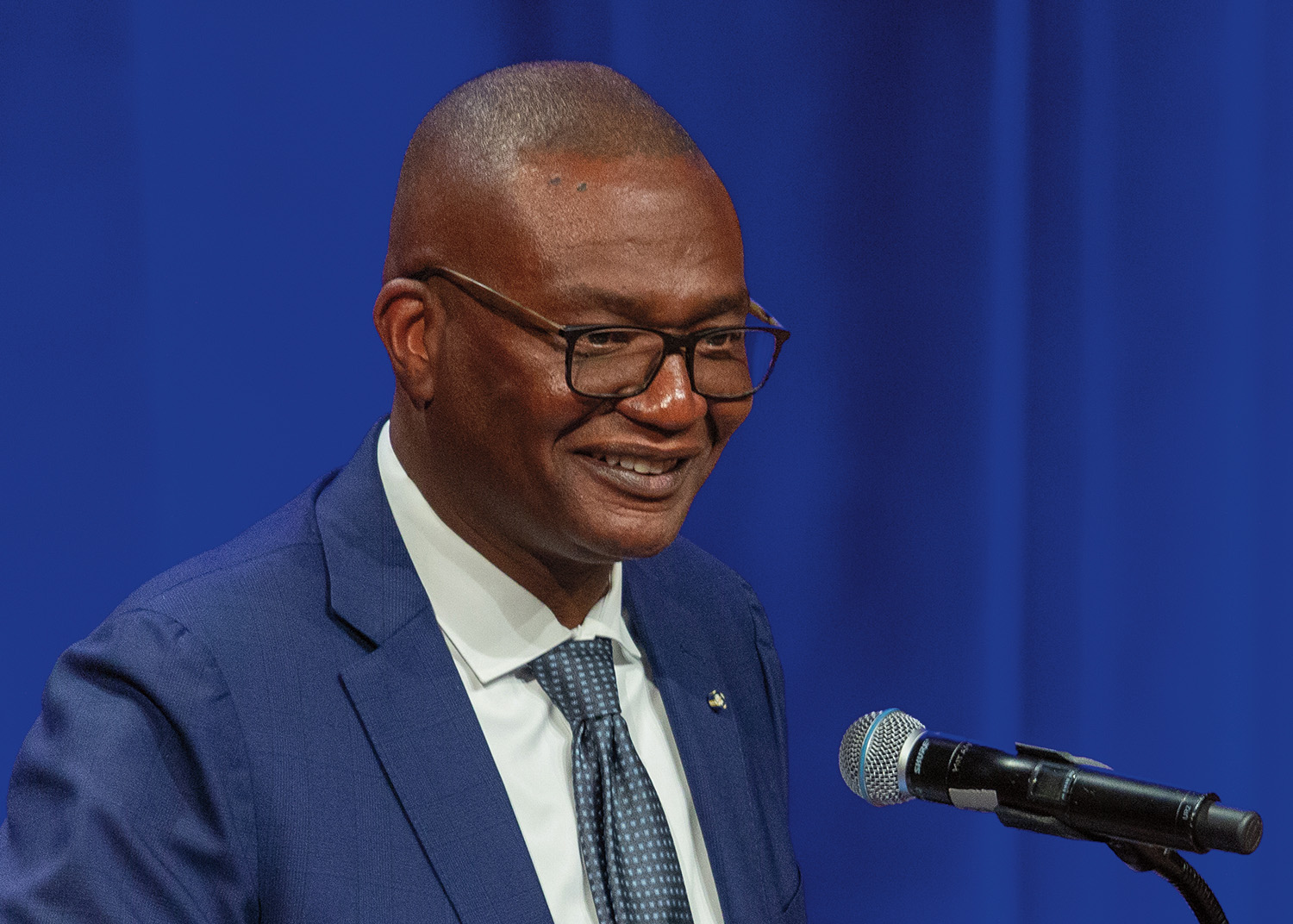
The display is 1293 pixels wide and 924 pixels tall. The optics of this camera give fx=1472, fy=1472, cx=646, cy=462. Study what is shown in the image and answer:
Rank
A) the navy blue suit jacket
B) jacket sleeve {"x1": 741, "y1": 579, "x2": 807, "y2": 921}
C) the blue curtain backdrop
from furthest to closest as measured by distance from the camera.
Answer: the blue curtain backdrop → jacket sleeve {"x1": 741, "y1": 579, "x2": 807, "y2": 921} → the navy blue suit jacket

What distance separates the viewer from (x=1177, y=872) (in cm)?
133

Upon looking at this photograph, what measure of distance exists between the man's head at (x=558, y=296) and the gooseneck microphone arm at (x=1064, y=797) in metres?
0.34

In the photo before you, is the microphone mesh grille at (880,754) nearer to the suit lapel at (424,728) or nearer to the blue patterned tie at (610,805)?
the blue patterned tie at (610,805)

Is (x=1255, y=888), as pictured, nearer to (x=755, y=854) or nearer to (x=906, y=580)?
(x=906, y=580)

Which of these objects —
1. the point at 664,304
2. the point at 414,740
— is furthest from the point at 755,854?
the point at 664,304

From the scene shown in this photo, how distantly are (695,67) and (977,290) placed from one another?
652 millimetres

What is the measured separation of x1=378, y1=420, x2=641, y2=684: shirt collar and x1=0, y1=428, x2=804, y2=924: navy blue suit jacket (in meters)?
0.02

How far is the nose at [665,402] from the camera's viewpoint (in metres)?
1.51

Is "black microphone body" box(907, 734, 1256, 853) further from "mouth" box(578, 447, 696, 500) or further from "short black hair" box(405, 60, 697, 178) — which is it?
"short black hair" box(405, 60, 697, 178)

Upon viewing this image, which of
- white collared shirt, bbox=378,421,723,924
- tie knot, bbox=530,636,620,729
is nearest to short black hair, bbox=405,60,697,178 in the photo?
white collared shirt, bbox=378,421,723,924

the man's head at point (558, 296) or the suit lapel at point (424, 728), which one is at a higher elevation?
the man's head at point (558, 296)

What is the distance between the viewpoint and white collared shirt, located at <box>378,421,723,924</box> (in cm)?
160

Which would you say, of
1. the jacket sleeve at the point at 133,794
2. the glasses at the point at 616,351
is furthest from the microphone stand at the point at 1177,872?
the jacket sleeve at the point at 133,794

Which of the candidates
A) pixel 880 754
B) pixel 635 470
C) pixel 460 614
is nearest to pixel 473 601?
pixel 460 614
